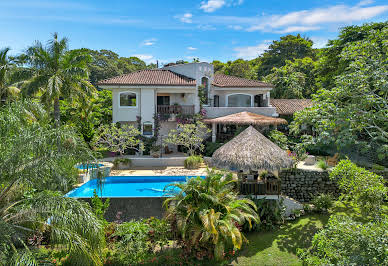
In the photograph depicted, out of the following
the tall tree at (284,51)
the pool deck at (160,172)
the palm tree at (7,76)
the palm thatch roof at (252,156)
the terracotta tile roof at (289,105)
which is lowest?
the pool deck at (160,172)

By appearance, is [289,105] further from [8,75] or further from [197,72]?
[8,75]

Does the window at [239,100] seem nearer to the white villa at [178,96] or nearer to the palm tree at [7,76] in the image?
the white villa at [178,96]

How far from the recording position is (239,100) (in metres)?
30.7

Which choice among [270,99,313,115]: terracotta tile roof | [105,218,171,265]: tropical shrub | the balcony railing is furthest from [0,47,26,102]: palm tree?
[270,99,313,115]: terracotta tile roof

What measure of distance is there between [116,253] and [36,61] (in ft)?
50.2

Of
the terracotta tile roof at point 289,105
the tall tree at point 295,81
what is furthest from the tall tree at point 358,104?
the tall tree at point 295,81

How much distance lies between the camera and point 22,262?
247 inches

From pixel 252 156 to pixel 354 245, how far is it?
7149mm

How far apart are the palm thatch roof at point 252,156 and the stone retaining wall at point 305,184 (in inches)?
121

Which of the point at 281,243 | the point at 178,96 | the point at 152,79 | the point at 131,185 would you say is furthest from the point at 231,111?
the point at 281,243

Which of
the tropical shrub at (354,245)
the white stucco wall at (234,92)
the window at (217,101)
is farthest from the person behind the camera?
the window at (217,101)

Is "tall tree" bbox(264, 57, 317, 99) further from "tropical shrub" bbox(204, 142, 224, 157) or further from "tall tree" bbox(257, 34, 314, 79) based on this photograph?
"tropical shrub" bbox(204, 142, 224, 157)

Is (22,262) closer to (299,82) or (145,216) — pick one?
(145,216)

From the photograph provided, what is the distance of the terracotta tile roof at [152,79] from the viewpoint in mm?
25570
